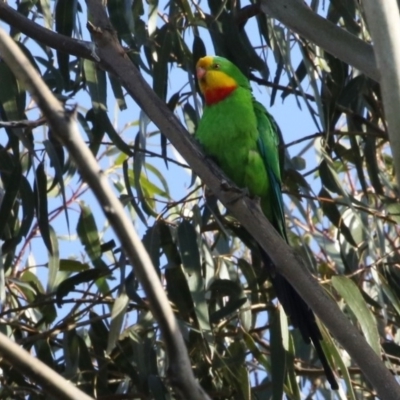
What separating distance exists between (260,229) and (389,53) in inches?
21.2

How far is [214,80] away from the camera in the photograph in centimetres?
276

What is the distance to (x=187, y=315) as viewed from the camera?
8.49ft

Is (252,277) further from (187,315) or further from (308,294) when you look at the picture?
(308,294)

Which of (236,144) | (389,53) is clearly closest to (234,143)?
(236,144)

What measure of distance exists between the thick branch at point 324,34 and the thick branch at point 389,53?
0.91 ft

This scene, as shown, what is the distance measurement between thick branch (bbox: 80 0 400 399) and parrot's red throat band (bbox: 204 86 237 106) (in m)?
0.81

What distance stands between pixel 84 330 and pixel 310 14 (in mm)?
1485

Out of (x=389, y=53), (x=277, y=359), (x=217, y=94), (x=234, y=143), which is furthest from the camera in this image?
(x=217, y=94)

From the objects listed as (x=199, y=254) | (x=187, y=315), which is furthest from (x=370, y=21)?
(x=187, y=315)

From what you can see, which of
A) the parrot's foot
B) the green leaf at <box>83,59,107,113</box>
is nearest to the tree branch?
the parrot's foot

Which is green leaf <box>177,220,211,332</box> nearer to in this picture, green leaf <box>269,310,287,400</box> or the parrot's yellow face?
green leaf <box>269,310,287,400</box>

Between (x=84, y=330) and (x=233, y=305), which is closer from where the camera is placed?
(x=233, y=305)

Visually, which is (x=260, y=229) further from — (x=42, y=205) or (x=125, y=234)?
(x=42, y=205)

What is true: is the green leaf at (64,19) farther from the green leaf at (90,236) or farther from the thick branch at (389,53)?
the thick branch at (389,53)
